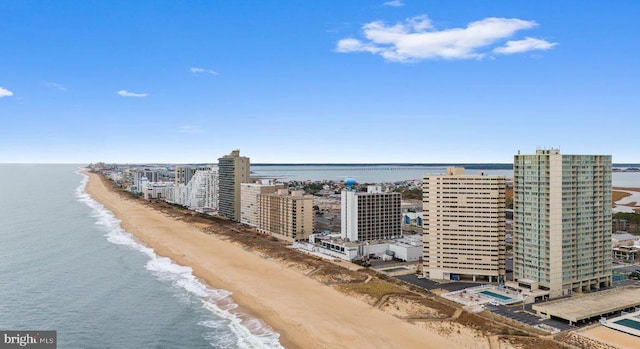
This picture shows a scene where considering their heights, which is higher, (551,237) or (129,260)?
(551,237)

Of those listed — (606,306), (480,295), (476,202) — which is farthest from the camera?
(476,202)

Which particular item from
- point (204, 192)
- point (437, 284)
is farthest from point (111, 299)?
point (204, 192)

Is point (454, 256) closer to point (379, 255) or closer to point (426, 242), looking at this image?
point (426, 242)

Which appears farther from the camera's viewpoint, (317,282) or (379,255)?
(379,255)

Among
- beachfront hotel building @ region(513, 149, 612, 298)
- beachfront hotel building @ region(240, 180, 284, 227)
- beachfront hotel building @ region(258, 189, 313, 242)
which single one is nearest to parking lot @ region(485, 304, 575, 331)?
beachfront hotel building @ region(513, 149, 612, 298)

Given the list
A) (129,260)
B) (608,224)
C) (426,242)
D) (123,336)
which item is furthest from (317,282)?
(608,224)

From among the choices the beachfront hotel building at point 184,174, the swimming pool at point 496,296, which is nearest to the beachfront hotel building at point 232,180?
the beachfront hotel building at point 184,174

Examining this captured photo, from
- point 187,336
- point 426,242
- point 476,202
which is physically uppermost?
point 476,202
